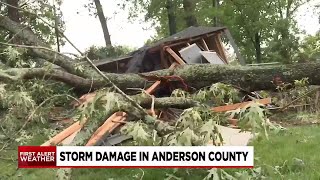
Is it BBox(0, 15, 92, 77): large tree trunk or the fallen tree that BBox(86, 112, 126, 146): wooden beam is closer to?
BBox(0, 15, 92, 77): large tree trunk

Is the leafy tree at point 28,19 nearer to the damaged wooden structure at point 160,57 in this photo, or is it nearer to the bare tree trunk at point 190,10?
the damaged wooden structure at point 160,57

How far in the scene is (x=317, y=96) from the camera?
706cm

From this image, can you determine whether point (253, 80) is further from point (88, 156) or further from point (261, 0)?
point (261, 0)

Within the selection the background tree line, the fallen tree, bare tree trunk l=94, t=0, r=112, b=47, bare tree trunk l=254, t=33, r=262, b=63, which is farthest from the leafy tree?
bare tree trunk l=254, t=33, r=262, b=63

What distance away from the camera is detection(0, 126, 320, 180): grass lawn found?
361 centimetres

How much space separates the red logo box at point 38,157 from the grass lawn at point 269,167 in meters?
0.40

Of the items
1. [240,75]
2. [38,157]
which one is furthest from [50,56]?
[38,157]

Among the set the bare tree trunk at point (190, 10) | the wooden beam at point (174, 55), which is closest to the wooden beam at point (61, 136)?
the wooden beam at point (174, 55)

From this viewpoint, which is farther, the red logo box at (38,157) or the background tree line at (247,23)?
the background tree line at (247,23)

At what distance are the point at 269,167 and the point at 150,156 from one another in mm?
980

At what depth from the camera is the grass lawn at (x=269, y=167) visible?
11.8ft

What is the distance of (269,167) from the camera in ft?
11.4

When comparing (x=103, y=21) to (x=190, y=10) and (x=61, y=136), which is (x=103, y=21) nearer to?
(x=190, y=10)

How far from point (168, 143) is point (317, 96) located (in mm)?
4444
